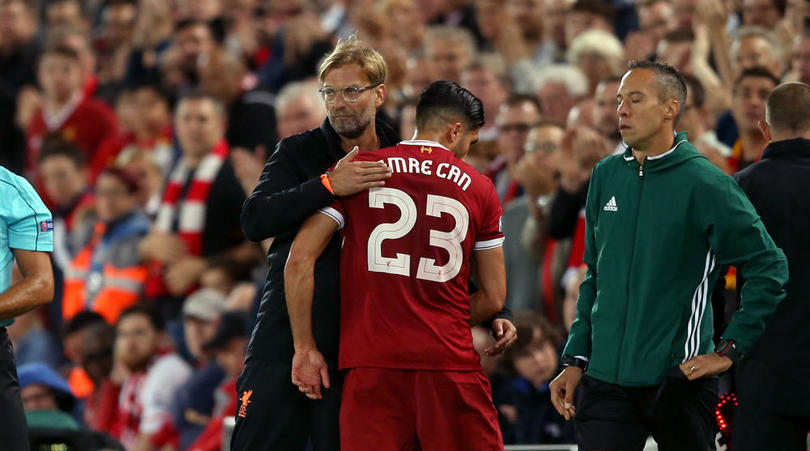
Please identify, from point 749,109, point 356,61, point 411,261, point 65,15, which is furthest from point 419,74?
point 65,15

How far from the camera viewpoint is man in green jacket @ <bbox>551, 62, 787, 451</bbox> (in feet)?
16.5

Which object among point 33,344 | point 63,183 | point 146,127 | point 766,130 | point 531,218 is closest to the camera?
point 766,130

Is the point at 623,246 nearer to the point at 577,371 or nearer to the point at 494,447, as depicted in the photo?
the point at 577,371

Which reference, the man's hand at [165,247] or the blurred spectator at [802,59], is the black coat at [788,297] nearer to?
the blurred spectator at [802,59]

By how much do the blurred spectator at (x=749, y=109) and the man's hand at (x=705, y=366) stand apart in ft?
7.98

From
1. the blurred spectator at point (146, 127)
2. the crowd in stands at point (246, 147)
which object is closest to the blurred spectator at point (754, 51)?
the crowd in stands at point (246, 147)

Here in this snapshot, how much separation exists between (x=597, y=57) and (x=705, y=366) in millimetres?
5203

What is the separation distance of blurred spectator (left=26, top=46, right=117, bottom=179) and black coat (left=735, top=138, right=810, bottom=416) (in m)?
8.77

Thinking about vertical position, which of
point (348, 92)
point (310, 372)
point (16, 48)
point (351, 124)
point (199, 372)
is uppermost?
point (16, 48)

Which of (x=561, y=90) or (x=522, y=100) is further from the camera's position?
(x=561, y=90)

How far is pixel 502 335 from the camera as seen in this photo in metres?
5.35

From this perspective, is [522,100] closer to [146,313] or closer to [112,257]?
[146,313]

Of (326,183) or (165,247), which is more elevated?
(326,183)

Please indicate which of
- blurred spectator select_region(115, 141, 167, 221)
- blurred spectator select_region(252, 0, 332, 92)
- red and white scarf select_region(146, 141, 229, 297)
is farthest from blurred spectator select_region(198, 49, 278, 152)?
blurred spectator select_region(115, 141, 167, 221)
